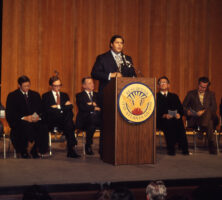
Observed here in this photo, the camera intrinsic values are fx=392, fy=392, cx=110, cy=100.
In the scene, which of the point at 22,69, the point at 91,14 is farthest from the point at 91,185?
the point at 91,14

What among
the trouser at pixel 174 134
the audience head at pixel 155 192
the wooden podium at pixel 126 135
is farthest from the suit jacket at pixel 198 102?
the audience head at pixel 155 192

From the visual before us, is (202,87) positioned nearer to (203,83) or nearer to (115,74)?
(203,83)

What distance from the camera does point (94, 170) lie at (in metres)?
3.82

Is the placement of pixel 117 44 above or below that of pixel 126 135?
above

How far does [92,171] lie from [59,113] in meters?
1.60

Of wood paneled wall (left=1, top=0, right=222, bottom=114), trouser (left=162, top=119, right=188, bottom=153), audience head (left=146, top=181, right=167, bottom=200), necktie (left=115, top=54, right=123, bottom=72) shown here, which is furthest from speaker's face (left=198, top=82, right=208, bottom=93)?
audience head (left=146, top=181, right=167, bottom=200)

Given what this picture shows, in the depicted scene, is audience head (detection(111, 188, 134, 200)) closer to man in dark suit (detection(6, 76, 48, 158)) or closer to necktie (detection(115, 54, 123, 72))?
necktie (detection(115, 54, 123, 72))

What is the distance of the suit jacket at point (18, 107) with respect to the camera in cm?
485

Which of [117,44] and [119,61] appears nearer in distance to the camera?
[117,44]

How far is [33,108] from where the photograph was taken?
511 cm

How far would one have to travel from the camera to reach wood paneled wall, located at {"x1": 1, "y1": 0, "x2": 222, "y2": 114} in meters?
6.97

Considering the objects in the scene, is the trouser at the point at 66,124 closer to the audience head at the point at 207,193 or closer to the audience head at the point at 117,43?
the audience head at the point at 117,43

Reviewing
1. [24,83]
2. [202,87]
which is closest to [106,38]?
[202,87]

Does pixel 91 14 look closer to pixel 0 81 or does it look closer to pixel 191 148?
pixel 0 81
